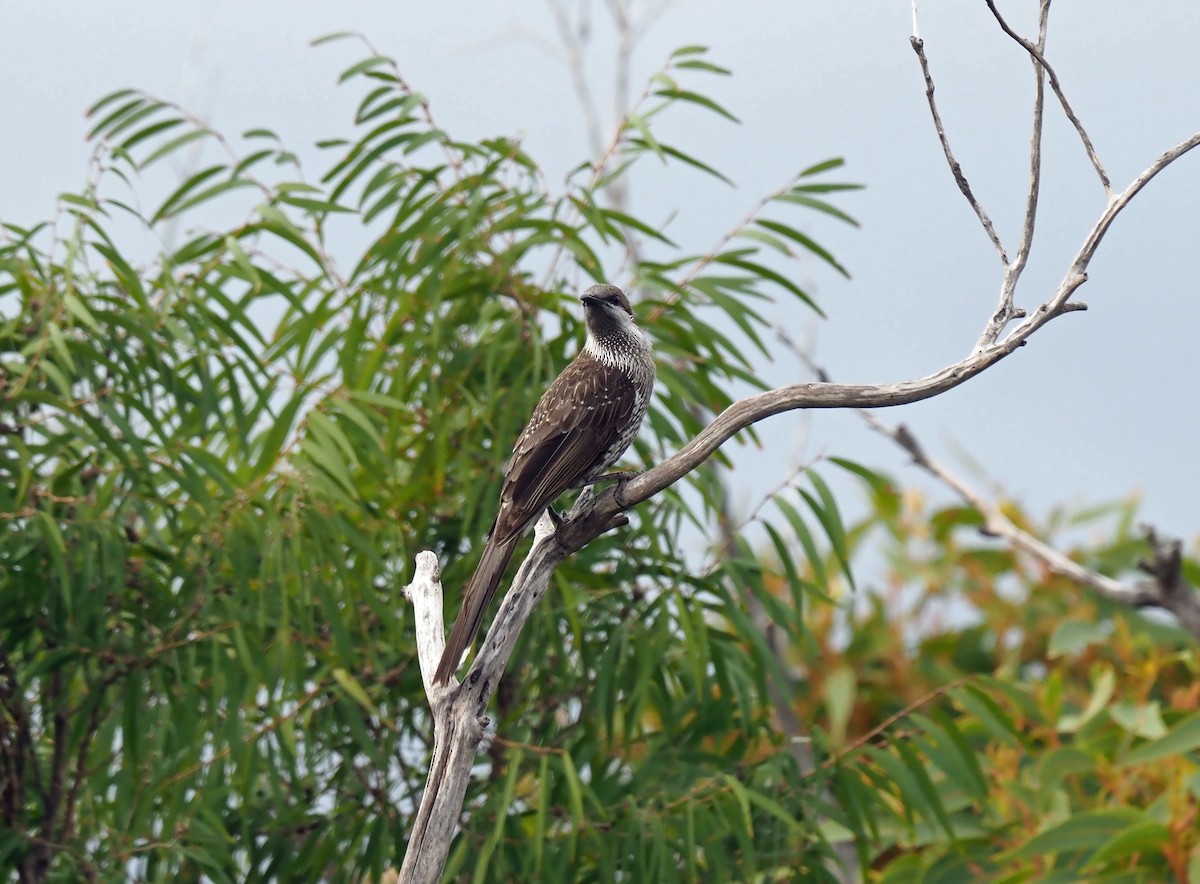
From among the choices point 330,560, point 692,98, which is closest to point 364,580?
point 330,560

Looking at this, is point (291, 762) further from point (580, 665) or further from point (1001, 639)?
point (1001, 639)

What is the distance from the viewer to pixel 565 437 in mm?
3068

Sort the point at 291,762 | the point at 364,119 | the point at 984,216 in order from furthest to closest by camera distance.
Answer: the point at 364,119 < the point at 291,762 < the point at 984,216

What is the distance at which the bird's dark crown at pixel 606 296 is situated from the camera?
337 cm

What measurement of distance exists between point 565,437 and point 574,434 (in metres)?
0.02

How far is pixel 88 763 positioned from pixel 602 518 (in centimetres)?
233

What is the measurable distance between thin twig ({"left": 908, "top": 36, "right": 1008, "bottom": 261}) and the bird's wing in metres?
0.94

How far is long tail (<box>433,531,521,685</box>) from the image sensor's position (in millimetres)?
2727

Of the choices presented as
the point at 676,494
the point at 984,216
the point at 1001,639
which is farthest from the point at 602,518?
the point at 1001,639

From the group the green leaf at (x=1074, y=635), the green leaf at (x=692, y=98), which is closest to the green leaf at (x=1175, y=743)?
the green leaf at (x=1074, y=635)

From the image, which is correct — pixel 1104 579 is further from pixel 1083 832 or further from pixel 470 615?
pixel 470 615

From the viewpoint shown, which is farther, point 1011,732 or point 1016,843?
point 1016,843

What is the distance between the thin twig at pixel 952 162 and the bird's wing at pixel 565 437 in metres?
0.94

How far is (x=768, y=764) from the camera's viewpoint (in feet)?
14.0
